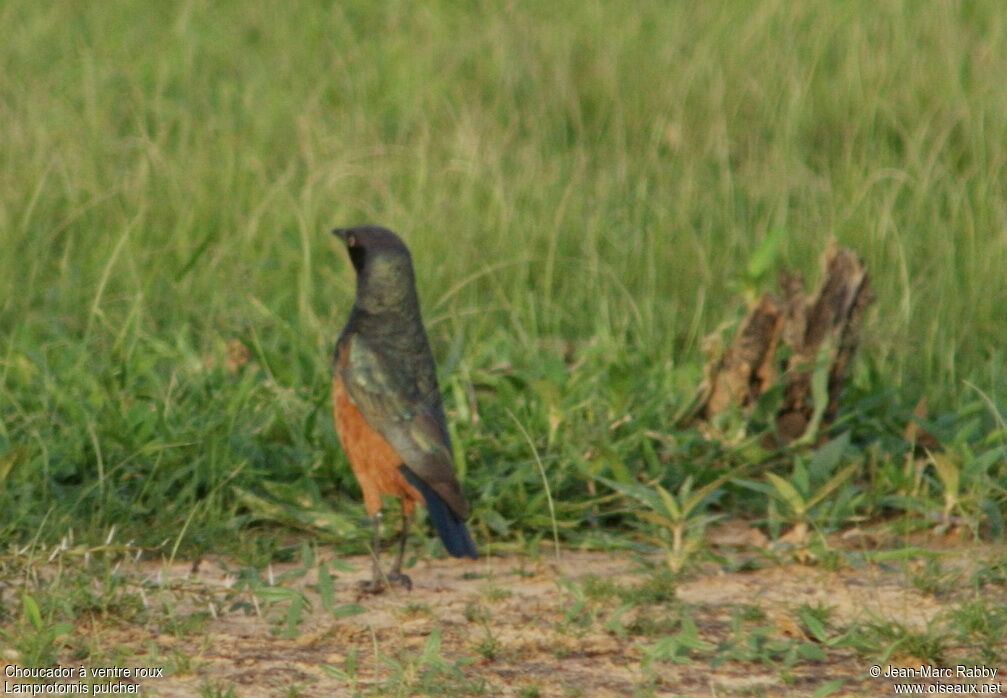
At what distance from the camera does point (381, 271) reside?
4.11 meters

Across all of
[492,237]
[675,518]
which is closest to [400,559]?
[675,518]

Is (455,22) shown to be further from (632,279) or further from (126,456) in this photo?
(126,456)

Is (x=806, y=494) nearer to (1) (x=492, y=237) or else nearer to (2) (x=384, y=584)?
(2) (x=384, y=584)

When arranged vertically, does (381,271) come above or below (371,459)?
above

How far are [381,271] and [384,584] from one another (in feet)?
2.67

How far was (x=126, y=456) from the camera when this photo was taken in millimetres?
4516

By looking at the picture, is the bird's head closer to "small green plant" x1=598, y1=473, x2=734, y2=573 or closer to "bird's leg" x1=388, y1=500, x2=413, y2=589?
"bird's leg" x1=388, y1=500, x2=413, y2=589

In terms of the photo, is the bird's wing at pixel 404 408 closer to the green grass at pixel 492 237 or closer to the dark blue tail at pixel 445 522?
the dark blue tail at pixel 445 522

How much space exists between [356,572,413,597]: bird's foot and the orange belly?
199 mm

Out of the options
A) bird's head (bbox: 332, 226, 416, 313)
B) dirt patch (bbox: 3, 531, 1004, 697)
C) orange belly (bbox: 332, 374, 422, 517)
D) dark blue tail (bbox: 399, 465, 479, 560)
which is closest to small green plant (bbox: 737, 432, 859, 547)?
dirt patch (bbox: 3, 531, 1004, 697)

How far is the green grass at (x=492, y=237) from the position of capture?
4.51 meters

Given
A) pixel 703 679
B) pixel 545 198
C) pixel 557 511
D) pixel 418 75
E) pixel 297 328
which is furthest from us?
pixel 418 75

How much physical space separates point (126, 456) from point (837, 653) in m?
2.12

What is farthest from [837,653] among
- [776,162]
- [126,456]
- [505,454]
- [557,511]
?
[776,162]
